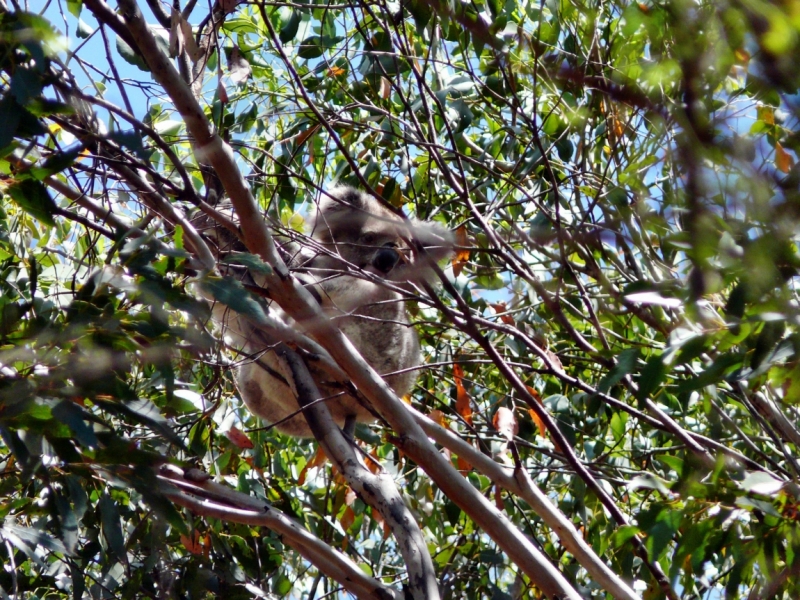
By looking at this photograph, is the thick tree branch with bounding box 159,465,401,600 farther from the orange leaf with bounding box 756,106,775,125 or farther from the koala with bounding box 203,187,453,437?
the orange leaf with bounding box 756,106,775,125

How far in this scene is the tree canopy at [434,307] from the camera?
3.97 feet

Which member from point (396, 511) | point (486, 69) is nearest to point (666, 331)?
point (396, 511)

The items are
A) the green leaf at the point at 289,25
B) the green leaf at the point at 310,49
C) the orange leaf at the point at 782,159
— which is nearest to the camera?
the orange leaf at the point at 782,159

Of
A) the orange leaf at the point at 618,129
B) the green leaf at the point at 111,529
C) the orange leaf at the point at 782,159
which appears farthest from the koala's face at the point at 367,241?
the green leaf at the point at 111,529

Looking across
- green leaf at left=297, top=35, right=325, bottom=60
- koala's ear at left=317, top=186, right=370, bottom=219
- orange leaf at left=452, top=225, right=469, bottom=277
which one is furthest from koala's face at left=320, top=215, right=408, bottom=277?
green leaf at left=297, top=35, right=325, bottom=60

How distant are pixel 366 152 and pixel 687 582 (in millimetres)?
2118

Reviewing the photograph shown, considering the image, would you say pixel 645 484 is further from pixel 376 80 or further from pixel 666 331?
pixel 376 80

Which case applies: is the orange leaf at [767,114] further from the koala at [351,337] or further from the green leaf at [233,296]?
the green leaf at [233,296]

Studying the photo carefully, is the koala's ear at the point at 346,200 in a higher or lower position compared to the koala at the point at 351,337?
higher

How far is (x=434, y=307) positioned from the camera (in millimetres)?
2260

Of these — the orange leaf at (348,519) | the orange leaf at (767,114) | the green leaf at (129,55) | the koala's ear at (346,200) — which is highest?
the koala's ear at (346,200)

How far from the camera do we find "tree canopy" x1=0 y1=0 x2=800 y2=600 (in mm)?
1211

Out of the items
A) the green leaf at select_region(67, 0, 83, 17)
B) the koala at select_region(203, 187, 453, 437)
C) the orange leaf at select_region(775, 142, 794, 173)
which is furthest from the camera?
the koala at select_region(203, 187, 453, 437)

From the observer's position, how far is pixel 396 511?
6.79 ft
